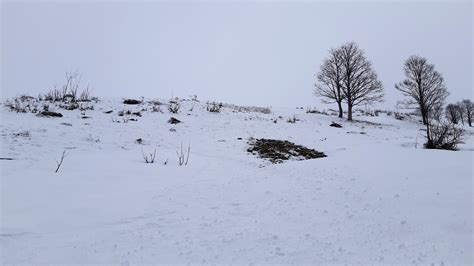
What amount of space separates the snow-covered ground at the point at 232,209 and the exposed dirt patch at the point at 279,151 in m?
1.94

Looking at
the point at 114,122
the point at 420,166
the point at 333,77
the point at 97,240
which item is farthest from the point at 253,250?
Answer: the point at 333,77

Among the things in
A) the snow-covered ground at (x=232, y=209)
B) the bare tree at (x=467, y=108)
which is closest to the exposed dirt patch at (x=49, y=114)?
the snow-covered ground at (x=232, y=209)

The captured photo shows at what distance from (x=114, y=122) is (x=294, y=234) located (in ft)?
30.2

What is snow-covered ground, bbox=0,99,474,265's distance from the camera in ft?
9.74

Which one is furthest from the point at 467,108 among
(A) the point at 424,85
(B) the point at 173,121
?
(B) the point at 173,121

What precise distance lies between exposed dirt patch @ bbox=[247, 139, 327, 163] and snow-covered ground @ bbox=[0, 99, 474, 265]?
194cm

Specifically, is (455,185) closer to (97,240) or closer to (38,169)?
(97,240)

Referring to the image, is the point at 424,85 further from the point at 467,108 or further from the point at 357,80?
the point at 467,108

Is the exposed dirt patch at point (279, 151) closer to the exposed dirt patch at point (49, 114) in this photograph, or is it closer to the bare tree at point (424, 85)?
the exposed dirt patch at point (49, 114)

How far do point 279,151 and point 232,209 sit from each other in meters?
5.64

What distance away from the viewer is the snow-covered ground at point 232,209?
297cm

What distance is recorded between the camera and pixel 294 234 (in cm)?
340

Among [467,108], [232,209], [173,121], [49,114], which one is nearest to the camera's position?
[232,209]

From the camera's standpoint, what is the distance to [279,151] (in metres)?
9.65
